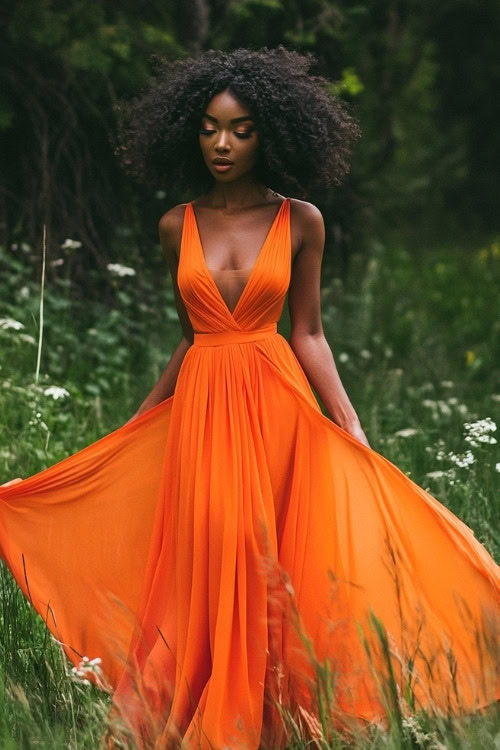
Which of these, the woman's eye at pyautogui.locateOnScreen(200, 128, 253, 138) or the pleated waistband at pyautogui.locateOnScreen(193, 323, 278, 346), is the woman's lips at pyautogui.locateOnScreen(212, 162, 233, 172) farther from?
the pleated waistband at pyautogui.locateOnScreen(193, 323, 278, 346)

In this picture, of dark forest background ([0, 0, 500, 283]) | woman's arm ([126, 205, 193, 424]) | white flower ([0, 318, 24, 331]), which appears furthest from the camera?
dark forest background ([0, 0, 500, 283])

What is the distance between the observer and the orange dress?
3.11 meters

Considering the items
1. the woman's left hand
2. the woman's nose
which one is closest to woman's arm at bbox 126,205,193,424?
the woman's nose

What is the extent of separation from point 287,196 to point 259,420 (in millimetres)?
726

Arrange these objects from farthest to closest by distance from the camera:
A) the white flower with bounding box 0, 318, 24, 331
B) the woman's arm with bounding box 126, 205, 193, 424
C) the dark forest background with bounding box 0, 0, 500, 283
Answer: the dark forest background with bounding box 0, 0, 500, 283, the white flower with bounding box 0, 318, 24, 331, the woman's arm with bounding box 126, 205, 193, 424

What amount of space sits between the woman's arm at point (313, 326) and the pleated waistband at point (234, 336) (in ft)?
0.41

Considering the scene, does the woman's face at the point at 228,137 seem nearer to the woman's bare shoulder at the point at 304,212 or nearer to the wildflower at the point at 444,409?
the woman's bare shoulder at the point at 304,212

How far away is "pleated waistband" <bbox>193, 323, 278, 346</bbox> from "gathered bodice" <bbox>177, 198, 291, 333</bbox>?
0.04 feet

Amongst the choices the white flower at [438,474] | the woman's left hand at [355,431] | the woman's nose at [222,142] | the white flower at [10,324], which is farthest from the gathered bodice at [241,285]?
the white flower at [10,324]

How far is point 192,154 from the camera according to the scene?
3564 mm

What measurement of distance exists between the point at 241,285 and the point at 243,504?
592 mm

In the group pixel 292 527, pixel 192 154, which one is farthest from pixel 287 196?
pixel 292 527

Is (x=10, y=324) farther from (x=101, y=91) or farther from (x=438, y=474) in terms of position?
(x=101, y=91)

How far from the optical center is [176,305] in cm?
358
